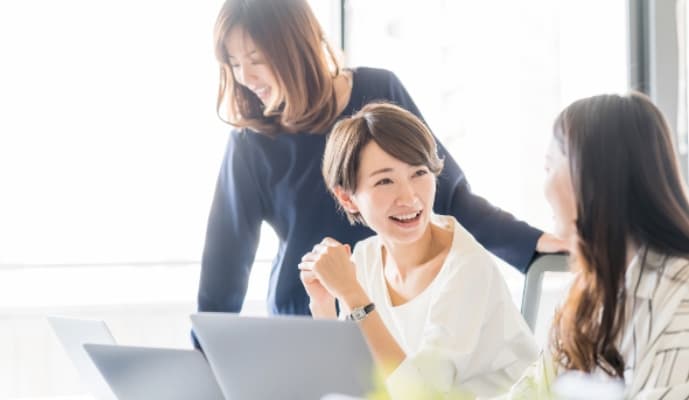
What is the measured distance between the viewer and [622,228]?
1.19 metres

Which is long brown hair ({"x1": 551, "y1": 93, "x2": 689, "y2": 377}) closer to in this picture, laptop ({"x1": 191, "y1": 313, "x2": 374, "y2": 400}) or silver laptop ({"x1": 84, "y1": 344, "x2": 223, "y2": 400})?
laptop ({"x1": 191, "y1": 313, "x2": 374, "y2": 400})

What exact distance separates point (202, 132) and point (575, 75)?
1200mm

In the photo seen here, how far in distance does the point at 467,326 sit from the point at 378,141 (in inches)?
12.9

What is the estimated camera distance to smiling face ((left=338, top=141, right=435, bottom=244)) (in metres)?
1.62

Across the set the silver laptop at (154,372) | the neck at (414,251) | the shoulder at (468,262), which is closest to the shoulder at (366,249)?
the neck at (414,251)

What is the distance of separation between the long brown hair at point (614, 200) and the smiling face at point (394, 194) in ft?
1.37

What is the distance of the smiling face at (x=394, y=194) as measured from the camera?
1616 mm

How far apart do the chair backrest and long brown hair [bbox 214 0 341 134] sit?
0.46m

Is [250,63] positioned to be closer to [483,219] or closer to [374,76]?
[374,76]

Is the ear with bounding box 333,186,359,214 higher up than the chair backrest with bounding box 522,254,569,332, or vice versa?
the ear with bounding box 333,186,359,214

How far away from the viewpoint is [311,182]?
72.7 inches

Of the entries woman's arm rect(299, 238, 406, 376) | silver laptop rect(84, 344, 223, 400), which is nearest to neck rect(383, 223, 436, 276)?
woman's arm rect(299, 238, 406, 376)

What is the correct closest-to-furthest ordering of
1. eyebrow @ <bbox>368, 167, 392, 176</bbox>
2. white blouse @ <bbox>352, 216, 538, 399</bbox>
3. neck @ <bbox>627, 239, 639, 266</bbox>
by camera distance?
neck @ <bbox>627, 239, 639, 266</bbox>
white blouse @ <bbox>352, 216, 538, 399</bbox>
eyebrow @ <bbox>368, 167, 392, 176</bbox>

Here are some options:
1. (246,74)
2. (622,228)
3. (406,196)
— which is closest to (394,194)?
(406,196)
